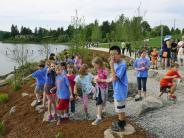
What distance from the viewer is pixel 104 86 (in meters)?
9.91

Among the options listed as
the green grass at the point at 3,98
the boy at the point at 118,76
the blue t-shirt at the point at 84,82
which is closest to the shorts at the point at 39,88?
the blue t-shirt at the point at 84,82

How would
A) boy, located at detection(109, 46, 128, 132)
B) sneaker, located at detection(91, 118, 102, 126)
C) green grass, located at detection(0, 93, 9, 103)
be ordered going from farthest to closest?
green grass, located at detection(0, 93, 9, 103) < sneaker, located at detection(91, 118, 102, 126) < boy, located at detection(109, 46, 128, 132)

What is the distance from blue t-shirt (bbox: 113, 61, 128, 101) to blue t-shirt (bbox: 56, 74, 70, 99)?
2350 mm

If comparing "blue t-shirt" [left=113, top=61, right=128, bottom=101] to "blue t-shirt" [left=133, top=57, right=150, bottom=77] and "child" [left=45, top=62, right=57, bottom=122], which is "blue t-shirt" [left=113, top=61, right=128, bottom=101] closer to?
"child" [left=45, top=62, right=57, bottom=122]

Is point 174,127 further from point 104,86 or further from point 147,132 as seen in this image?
point 104,86

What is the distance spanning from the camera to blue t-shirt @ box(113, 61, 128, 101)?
26.9 feet

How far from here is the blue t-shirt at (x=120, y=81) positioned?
26.9 ft

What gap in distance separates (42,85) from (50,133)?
283 centimetres

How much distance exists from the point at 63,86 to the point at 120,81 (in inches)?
100.0

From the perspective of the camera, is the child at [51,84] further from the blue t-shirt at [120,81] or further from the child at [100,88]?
the blue t-shirt at [120,81]

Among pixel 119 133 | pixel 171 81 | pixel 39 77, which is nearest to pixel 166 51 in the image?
pixel 171 81

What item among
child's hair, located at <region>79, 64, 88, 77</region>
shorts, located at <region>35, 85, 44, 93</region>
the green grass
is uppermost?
child's hair, located at <region>79, 64, 88, 77</region>

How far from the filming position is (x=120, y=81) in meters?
8.27

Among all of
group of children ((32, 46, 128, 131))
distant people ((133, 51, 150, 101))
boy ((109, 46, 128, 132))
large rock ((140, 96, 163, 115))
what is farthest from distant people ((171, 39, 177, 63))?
boy ((109, 46, 128, 132))
